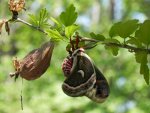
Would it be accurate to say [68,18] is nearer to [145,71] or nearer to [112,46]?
[112,46]

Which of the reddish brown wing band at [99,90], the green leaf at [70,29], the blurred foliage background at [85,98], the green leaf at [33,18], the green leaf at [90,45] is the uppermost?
the blurred foliage background at [85,98]

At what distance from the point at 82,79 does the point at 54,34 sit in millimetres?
308

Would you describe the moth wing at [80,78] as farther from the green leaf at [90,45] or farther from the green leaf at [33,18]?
the green leaf at [33,18]

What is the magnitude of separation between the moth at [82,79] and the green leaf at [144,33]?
1.16 feet

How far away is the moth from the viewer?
8.35 ft

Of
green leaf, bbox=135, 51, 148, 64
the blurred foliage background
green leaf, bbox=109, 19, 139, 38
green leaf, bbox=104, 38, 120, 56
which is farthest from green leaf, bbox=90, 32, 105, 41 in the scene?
the blurred foliage background

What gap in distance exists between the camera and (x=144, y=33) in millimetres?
2777

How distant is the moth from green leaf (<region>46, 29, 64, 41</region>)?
12 cm

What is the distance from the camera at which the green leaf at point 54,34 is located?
262 cm

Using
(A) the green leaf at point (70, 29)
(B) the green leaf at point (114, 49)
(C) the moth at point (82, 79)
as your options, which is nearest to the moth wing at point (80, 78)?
(C) the moth at point (82, 79)

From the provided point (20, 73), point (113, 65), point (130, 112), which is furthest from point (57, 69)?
point (20, 73)

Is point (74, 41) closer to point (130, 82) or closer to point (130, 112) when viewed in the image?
point (130, 112)

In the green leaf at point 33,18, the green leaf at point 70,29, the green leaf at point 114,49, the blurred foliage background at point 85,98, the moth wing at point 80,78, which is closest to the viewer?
the moth wing at point 80,78

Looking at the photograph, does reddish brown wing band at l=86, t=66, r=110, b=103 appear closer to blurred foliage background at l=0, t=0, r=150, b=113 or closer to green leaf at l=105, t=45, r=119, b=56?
green leaf at l=105, t=45, r=119, b=56
